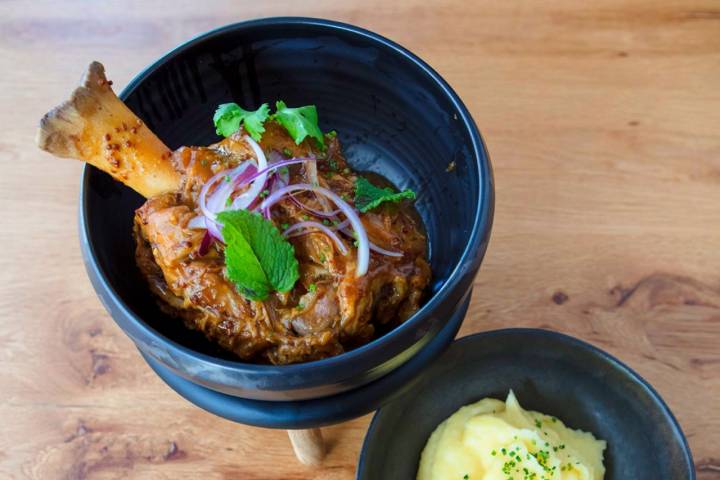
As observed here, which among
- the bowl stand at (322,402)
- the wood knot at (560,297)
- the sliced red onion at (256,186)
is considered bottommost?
the wood knot at (560,297)

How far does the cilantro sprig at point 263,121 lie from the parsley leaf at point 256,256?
0.20 metres

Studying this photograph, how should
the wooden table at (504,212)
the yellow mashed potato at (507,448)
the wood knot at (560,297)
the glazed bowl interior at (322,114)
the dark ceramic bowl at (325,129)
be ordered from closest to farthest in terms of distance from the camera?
the dark ceramic bowl at (325,129) < the glazed bowl interior at (322,114) < the yellow mashed potato at (507,448) < the wooden table at (504,212) < the wood knot at (560,297)

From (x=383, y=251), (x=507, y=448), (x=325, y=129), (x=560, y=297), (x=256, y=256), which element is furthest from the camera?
(x=560, y=297)

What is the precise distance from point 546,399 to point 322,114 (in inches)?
31.9

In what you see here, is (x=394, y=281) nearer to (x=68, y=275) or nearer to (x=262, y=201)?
(x=262, y=201)

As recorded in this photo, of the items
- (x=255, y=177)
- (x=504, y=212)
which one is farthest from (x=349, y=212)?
(x=504, y=212)

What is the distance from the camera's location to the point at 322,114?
1.53 m

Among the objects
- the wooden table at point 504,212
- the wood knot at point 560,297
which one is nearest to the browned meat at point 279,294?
the wooden table at point 504,212

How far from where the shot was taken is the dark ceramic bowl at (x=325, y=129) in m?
1.04

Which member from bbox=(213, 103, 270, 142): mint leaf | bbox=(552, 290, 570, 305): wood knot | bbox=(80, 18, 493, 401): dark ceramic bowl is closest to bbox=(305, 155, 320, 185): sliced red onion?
bbox=(213, 103, 270, 142): mint leaf

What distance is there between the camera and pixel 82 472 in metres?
1.55

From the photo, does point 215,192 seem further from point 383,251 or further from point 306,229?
point 383,251

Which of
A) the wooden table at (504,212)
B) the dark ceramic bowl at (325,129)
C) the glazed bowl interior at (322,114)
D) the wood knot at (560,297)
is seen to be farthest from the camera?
the wood knot at (560,297)

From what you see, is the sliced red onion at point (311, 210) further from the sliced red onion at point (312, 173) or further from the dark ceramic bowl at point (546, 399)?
the dark ceramic bowl at point (546, 399)
